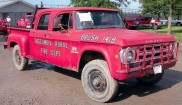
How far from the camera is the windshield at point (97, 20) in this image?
6887mm

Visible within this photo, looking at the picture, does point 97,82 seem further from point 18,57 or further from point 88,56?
point 18,57

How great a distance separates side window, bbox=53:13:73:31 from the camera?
7075 millimetres

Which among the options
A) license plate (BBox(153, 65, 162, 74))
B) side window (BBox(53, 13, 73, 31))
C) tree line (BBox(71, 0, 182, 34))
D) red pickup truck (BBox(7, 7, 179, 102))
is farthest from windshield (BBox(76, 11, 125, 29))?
tree line (BBox(71, 0, 182, 34))

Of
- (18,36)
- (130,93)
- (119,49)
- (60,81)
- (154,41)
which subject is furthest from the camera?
(18,36)

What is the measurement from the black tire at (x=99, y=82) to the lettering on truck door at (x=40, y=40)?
1713mm

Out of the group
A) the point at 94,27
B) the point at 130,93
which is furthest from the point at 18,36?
the point at 130,93

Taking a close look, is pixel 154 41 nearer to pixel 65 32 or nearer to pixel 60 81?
pixel 65 32

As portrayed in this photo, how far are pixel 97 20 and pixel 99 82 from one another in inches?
67.2

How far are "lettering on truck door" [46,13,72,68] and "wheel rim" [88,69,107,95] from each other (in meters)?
0.87

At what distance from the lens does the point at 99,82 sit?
6.15 metres

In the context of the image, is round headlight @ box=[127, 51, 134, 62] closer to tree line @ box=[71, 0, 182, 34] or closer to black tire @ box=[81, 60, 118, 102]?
black tire @ box=[81, 60, 118, 102]

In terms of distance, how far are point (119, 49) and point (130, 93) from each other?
1684mm

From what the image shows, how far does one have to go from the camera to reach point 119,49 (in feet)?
17.9

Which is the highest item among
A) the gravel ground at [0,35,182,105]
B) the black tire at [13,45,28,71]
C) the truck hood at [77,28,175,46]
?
the truck hood at [77,28,175,46]
